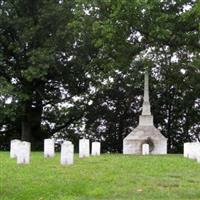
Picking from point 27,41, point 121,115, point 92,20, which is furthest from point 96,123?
point 92,20

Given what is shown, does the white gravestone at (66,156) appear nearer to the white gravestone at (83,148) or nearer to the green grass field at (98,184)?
the green grass field at (98,184)

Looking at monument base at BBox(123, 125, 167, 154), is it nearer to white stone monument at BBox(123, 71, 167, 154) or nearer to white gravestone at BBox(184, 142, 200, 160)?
white stone monument at BBox(123, 71, 167, 154)

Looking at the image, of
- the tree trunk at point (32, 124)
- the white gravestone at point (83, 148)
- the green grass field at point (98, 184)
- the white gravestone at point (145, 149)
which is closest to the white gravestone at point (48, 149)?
the white gravestone at point (83, 148)

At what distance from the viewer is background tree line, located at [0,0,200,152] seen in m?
27.1

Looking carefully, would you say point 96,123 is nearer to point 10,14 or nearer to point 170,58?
point 170,58

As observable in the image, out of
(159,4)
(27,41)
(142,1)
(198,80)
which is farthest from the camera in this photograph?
(198,80)

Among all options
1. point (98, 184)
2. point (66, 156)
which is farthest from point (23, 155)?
point (98, 184)

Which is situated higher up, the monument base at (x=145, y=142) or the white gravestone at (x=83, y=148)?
the monument base at (x=145, y=142)

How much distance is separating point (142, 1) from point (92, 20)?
237 inches

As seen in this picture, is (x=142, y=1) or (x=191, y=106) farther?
(x=191, y=106)

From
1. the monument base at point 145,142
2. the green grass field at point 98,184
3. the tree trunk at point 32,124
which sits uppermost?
the tree trunk at point 32,124

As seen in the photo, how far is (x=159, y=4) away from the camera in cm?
2670

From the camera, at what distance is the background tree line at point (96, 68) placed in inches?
1069

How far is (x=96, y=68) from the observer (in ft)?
116
